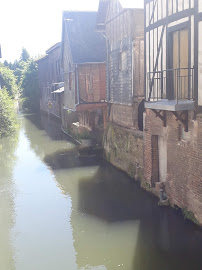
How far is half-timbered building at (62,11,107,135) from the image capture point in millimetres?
19188

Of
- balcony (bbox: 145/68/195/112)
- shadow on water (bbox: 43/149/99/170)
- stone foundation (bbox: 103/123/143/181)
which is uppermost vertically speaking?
balcony (bbox: 145/68/195/112)

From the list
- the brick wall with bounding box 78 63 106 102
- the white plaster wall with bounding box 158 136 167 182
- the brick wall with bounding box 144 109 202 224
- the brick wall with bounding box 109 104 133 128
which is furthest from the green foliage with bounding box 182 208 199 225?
the brick wall with bounding box 78 63 106 102

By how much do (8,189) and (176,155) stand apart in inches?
280

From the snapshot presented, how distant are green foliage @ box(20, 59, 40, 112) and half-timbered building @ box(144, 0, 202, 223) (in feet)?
123

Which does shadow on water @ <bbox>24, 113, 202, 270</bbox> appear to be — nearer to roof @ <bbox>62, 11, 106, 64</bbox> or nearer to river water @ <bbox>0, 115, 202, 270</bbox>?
river water @ <bbox>0, 115, 202, 270</bbox>

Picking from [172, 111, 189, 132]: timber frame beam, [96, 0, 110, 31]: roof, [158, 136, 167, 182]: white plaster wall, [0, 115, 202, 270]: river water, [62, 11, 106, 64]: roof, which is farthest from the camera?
[62, 11, 106, 64]: roof

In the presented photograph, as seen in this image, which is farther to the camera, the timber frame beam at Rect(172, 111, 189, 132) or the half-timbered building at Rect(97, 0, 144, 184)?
the half-timbered building at Rect(97, 0, 144, 184)

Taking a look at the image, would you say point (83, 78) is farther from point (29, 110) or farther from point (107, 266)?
point (29, 110)

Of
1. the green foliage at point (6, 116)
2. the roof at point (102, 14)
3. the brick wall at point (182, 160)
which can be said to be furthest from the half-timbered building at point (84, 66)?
the brick wall at point (182, 160)

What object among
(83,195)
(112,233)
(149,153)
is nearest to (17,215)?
(83,195)

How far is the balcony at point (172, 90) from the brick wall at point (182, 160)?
19.8 inches

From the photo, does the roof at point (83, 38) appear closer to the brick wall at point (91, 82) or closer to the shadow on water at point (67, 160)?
the brick wall at point (91, 82)

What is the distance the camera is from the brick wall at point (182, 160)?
8797 millimetres

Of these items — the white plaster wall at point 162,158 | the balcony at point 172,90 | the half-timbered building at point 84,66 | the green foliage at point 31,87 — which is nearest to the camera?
the balcony at point 172,90
